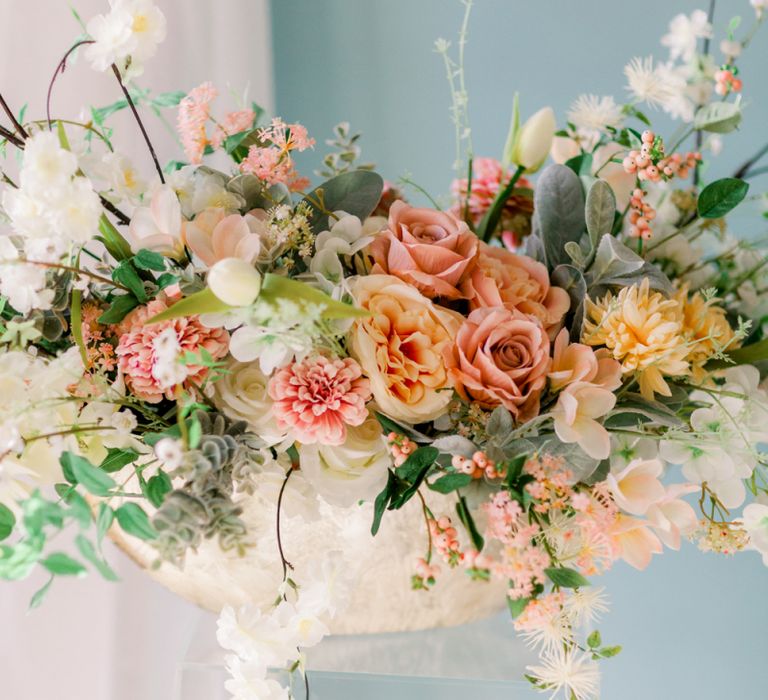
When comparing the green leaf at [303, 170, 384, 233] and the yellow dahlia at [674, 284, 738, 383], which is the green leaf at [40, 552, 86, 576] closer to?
the green leaf at [303, 170, 384, 233]

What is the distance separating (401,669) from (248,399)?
1.20 ft

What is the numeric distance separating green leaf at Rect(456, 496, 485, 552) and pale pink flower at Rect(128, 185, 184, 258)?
0.29 metres

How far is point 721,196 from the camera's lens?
A: 2.04ft

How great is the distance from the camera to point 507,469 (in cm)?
54

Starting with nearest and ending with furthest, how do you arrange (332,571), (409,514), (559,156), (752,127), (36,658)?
(332,571) → (409,514) → (36,658) → (559,156) → (752,127)

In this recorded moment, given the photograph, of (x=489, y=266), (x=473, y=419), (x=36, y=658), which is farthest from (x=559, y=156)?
(x=36, y=658)

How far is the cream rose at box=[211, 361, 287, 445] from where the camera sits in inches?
21.0

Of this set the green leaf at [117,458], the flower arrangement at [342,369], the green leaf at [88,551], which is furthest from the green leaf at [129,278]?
the green leaf at [88,551]

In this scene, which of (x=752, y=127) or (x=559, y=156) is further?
(x=752, y=127)

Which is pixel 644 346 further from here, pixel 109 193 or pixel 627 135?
pixel 109 193

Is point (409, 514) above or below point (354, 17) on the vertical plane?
below

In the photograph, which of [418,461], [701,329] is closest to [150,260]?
[418,461]

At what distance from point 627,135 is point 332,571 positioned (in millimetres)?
455

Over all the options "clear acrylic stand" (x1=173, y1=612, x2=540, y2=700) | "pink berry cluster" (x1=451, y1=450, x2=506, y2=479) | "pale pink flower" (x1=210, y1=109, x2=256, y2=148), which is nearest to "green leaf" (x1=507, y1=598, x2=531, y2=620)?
"pink berry cluster" (x1=451, y1=450, x2=506, y2=479)
